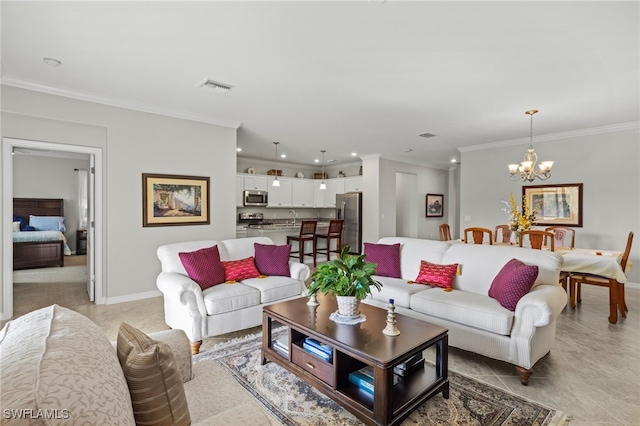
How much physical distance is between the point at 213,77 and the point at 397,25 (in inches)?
77.6

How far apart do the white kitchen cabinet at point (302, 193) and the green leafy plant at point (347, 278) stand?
6.62m

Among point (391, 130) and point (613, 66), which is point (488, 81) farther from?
point (391, 130)

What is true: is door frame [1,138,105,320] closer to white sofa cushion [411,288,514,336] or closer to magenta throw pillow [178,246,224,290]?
magenta throw pillow [178,246,224,290]

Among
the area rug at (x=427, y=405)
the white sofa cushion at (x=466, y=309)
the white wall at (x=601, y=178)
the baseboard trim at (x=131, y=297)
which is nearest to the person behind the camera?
the area rug at (x=427, y=405)

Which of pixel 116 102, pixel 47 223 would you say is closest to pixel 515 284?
pixel 116 102

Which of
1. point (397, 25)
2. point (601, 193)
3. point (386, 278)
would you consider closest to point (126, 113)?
point (397, 25)

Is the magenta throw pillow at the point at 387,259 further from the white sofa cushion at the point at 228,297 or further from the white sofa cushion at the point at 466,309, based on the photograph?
the white sofa cushion at the point at 228,297

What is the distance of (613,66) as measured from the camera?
3.05 meters

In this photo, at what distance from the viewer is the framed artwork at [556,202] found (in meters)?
5.52

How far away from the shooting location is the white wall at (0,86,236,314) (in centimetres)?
362

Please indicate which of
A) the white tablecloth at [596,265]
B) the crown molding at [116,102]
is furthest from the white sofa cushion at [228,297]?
the white tablecloth at [596,265]

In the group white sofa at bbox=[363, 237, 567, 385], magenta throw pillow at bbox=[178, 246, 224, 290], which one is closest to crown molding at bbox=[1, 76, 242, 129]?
magenta throw pillow at bbox=[178, 246, 224, 290]

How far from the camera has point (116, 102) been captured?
4008mm

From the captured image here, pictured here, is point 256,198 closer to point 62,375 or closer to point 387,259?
point 387,259
